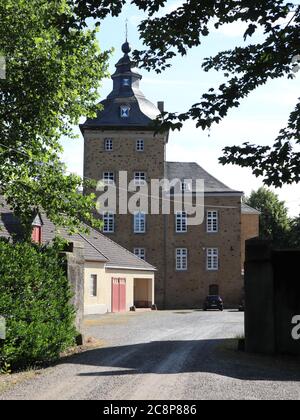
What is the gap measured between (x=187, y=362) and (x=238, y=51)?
665cm

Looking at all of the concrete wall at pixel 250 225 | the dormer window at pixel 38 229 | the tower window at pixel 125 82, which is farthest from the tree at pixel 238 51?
the concrete wall at pixel 250 225

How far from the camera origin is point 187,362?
12516mm

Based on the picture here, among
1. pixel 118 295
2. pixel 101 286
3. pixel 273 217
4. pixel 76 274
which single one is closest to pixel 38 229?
pixel 101 286

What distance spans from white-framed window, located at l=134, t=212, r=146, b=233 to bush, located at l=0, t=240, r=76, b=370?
39.4 metres

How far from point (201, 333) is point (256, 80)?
13460 millimetres

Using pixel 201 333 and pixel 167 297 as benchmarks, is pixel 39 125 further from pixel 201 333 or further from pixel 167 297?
pixel 167 297

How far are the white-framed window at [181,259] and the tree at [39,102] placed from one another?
3798 cm

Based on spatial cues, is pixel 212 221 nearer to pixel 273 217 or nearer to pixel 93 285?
pixel 273 217

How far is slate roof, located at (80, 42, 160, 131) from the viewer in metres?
53.7

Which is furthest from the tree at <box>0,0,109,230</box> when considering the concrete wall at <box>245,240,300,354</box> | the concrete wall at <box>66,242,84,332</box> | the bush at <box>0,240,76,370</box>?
the concrete wall at <box>245,240,300,354</box>
